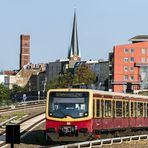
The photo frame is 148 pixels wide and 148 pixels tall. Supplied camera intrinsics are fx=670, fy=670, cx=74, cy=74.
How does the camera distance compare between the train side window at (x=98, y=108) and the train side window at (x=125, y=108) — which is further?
the train side window at (x=125, y=108)

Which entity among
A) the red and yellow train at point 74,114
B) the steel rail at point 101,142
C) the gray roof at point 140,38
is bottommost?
the steel rail at point 101,142

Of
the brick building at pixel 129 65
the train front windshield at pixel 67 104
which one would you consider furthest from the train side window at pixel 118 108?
the brick building at pixel 129 65

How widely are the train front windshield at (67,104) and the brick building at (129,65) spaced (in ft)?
446

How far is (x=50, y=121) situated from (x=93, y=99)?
7.68ft

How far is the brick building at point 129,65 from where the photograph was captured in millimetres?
169625

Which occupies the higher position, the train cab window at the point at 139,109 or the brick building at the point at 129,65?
the brick building at the point at 129,65

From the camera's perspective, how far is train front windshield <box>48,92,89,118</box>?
32344 mm

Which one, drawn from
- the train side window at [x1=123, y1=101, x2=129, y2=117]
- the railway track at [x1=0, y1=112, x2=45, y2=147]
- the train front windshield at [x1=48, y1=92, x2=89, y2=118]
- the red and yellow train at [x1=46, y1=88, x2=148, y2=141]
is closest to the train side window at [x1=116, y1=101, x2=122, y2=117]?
the train side window at [x1=123, y1=101, x2=129, y2=117]

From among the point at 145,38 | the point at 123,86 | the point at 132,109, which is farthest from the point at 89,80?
the point at 132,109

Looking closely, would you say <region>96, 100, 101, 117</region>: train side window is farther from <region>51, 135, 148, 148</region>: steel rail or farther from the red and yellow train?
<region>51, 135, 148, 148</region>: steel rail

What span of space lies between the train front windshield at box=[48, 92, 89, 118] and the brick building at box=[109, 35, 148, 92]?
136m

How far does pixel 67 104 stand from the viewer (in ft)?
107

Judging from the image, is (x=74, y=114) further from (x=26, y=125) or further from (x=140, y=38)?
(x=140, y=38)

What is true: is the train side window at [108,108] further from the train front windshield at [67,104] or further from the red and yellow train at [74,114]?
the train front windshield at [67,104]
